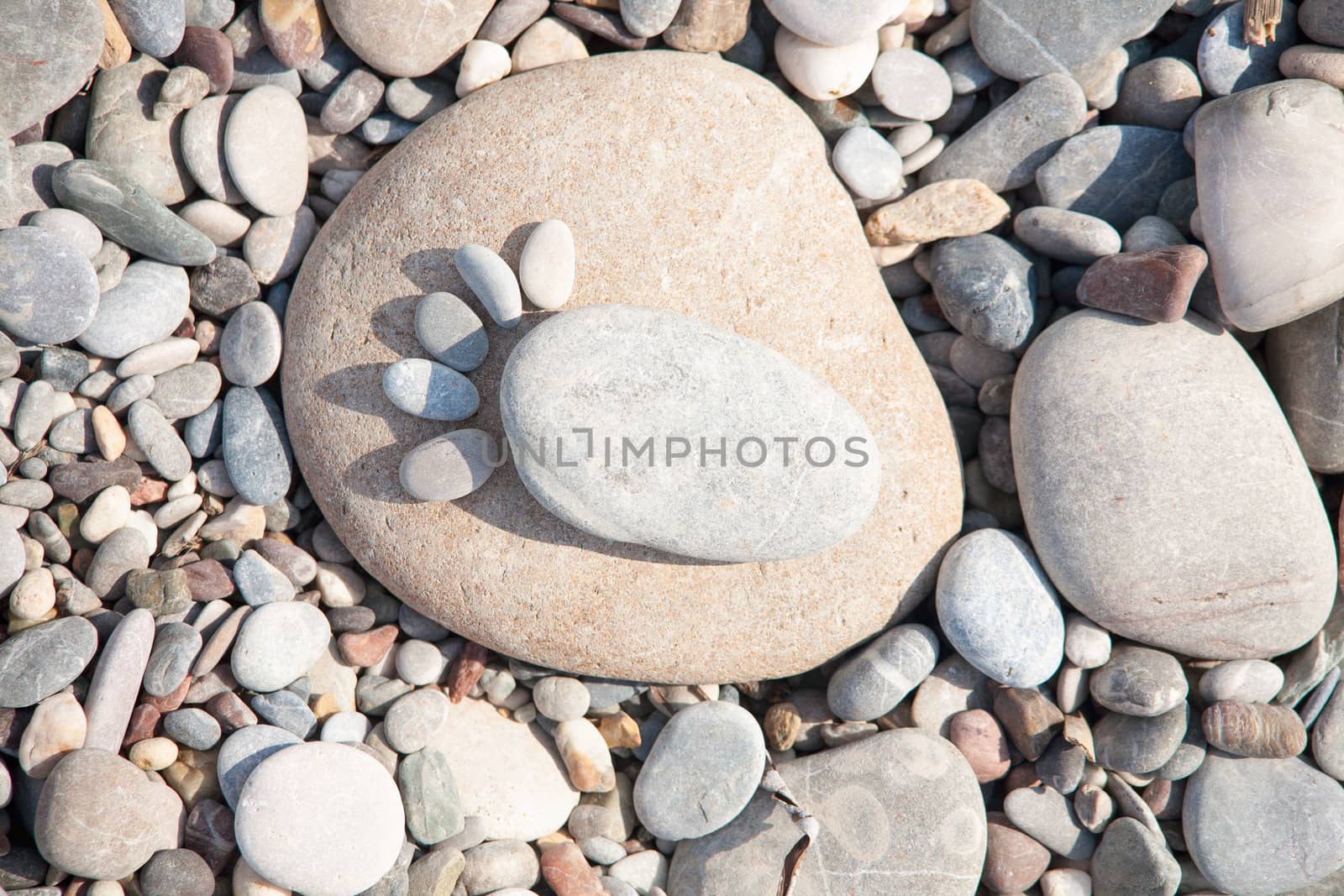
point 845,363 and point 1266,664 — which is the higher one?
point 845,363

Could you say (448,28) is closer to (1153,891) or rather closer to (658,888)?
(658,888)

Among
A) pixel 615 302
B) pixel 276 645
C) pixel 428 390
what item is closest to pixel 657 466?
pixel 615 302

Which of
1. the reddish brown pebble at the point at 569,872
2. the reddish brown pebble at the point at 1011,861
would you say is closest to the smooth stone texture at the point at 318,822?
the reddish brown pebble at the point at 569,872

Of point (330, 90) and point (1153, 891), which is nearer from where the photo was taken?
point (1153, 891)

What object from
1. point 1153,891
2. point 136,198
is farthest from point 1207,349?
point 136,198

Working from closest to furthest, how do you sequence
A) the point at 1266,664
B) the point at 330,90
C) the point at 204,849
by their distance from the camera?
1. the point at 204,849
2. the point at 1266,664
3. the point at 330,90

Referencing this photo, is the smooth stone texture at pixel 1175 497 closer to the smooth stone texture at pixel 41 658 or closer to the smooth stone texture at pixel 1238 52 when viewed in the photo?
the smooth stone texture at pixel 1238 52

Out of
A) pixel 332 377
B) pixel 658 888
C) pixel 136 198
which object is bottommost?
pixel 658 888
